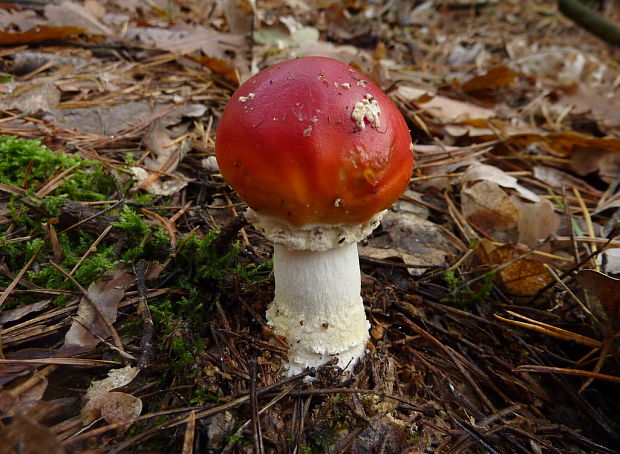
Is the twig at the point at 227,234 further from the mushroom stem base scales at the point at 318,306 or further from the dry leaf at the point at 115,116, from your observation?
the dry leaf at the point at 115,116

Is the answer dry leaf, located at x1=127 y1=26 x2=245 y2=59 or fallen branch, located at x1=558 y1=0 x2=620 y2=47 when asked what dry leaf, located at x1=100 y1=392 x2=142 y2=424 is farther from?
fallen branch, located at x1=558 y1=0 x2=620 y2=47

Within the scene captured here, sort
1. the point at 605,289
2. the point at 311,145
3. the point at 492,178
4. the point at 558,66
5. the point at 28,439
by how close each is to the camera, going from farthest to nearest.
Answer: the point at 558,66, the point at 492,178, the point at 605,289, the point at 311,145, the point at 28,439

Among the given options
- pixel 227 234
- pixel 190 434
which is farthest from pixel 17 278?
pixel 190 434

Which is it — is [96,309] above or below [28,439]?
below

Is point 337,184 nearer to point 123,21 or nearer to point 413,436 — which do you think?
point 413,436

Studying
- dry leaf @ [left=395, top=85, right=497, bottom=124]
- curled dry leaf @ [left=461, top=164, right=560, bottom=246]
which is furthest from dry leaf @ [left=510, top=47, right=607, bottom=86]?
curled dry leaf @ [left=461, top=164, right=560, bottom=246]

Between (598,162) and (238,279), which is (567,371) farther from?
(598,162)

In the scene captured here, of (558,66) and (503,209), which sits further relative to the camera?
(558,66)
